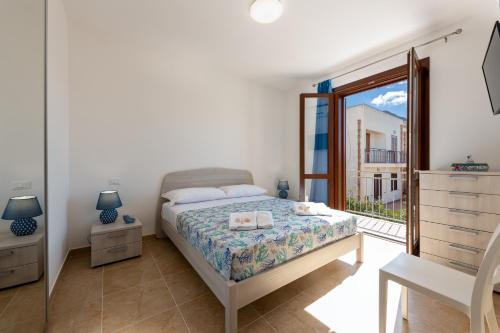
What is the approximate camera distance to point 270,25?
2.43m

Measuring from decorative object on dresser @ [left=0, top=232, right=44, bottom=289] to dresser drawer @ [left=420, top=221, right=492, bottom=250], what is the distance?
11.0 feet

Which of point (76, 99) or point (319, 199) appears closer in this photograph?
point (76, 99)

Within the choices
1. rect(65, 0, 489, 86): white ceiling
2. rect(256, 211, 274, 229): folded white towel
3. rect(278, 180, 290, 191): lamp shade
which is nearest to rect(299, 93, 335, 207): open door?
rect(278, 180, 290, 191): lamp shade

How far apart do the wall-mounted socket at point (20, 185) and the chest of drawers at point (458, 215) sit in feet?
11.1

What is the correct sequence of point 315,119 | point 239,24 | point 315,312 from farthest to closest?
point 315,119, point 239,24, point 315,312

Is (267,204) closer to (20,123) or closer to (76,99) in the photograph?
(20,123)

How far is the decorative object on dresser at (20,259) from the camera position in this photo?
1.16 metres

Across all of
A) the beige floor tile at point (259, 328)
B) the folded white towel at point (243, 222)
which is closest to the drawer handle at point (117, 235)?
the folded white towel at point (243, 222)

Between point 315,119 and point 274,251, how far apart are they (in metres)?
2.82

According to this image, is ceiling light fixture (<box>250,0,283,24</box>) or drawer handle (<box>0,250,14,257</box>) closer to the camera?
drawer handle (<box>0,250,14,257</box>)

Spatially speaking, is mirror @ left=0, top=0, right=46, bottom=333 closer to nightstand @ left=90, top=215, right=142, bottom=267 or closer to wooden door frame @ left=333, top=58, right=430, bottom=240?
nightstand @ left=90, top=215, right=142, bottom=267

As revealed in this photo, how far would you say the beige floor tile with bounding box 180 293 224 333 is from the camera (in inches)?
56.7

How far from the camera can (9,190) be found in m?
1.18

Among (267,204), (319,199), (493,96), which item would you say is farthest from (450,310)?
(319,199)
